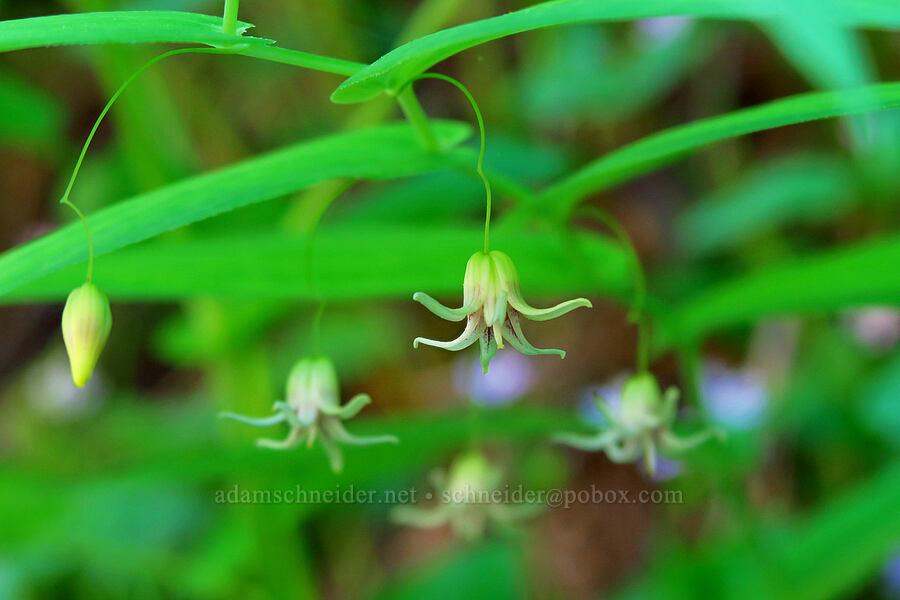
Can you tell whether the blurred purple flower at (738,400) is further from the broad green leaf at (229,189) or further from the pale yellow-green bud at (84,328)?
the pale yellow-green bud at (84,328)

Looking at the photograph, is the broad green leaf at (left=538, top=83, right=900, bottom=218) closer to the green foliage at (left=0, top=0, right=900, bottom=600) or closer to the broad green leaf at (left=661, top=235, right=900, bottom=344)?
the green foliage at (left=0, top=0, right=900, bottom=600)

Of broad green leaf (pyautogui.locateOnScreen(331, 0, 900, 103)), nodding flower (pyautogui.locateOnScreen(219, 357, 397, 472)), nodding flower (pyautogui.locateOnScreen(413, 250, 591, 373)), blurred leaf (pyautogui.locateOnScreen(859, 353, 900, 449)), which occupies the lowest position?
nodding flower (pyautogui.locateOnScreen(413, 250, 591, 373))

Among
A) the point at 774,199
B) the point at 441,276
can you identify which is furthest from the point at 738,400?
the point at 441,276

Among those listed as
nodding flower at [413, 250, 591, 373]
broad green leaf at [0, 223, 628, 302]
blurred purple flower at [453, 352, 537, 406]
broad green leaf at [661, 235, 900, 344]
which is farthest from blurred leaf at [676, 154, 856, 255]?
nodding flower at [413, 250, 591, 373]

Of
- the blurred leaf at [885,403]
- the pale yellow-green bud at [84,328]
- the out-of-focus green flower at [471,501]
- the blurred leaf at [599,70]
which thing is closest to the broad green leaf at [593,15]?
the pale yellow-green bud at [84,328]

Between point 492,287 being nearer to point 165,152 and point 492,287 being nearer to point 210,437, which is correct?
point 165,152
